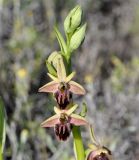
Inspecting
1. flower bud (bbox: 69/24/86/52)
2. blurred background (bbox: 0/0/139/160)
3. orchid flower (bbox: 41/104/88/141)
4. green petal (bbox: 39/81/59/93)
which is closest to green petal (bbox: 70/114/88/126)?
orchid flower (bbox: 41/104/88/141)

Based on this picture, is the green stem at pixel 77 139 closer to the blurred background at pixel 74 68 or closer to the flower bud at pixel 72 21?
the flower bud at pixel 72 21

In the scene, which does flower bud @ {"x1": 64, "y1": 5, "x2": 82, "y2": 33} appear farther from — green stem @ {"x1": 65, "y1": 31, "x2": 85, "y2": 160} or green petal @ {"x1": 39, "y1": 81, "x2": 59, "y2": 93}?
green petal @ {"x1": 39, "y1": 81, "x2": 59, "y2": 93}

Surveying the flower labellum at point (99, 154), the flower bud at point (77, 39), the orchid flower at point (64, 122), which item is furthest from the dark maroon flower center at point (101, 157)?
the flower bud at point (77, 39)

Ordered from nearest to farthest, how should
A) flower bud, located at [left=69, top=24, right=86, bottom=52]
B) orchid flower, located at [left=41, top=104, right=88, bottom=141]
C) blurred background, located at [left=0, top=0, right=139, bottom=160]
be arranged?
orchid flower, located at [left=41, top=104, right=88, bottom=141] → flower bud, located at [left=69, top=24, right=86, bottom=52] → blurred background, located at [left=0, top=0, right=139, bottom=160]

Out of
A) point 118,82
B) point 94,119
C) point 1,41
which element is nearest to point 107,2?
point 1,41

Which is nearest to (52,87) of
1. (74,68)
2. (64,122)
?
(64,122)

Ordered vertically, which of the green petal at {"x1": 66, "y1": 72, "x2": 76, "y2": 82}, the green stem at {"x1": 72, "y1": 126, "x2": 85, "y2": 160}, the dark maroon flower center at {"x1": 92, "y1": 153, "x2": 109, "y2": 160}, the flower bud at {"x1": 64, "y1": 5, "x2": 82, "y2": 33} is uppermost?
the flower bud at {"x1": 64, "y1": 5, "x2": 82, "y2": 33}
